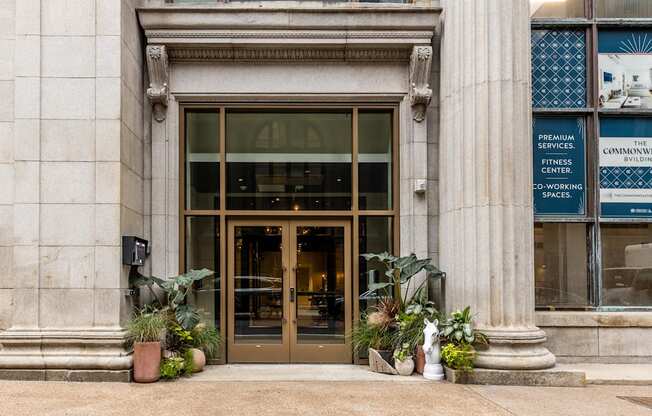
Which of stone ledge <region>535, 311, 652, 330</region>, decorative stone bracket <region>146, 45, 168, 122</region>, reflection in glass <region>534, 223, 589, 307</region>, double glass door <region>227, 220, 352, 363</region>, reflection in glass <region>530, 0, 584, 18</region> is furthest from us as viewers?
reflection in glass <region>530, 0, 584, 18</region>

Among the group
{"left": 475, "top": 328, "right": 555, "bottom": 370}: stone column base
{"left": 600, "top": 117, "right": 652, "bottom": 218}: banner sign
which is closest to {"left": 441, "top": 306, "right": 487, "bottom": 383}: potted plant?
{"left": 475, "top": 328, "right": 555, "bottom": 370}: stone column base

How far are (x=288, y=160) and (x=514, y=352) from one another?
4824mm

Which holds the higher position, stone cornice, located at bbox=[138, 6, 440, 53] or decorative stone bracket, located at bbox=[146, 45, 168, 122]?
stone cornice, located at bbox=[138, 6, 440, 53]

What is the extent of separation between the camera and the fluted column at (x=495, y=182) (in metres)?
8.02

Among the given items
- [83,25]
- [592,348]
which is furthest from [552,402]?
[83,25]

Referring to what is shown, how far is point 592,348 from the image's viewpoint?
8.84 meters

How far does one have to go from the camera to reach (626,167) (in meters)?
9.30

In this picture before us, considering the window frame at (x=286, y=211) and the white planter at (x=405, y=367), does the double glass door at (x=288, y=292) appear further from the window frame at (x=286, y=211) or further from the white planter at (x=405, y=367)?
the white planter at (x=405, y=367)

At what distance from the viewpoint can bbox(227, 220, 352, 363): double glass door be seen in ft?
30.4

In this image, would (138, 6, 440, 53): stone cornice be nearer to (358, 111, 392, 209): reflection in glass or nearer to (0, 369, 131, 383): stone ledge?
(358, 111, 392, 209): reflection in glass

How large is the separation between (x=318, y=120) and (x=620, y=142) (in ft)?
17.2

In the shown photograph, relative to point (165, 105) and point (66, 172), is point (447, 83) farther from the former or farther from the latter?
point (66, 172)

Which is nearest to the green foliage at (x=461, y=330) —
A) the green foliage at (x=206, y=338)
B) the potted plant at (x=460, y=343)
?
the potted plant at (x=460, y=343)

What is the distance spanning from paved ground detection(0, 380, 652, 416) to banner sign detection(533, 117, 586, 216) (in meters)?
3.04
